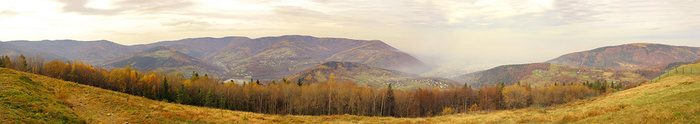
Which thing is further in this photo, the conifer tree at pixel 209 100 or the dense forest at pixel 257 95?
the dense forest at pixel 257 95

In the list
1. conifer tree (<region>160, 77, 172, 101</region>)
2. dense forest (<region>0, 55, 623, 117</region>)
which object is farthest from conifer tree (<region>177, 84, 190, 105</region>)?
conifer tree (<region>160, 77, 172, 101</region>)

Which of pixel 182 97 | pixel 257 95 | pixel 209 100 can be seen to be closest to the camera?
pixel 182 97

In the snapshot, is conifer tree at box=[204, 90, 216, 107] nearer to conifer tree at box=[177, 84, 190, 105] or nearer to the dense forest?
the dense forest

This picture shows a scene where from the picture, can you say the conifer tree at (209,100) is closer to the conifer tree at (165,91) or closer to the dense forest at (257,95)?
the dense forest at (257,95)

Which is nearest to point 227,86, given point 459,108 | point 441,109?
point 441,109

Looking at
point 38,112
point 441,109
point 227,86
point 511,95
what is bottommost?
point 441,109

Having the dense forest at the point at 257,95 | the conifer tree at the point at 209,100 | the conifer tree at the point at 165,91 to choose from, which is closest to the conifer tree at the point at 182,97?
the dense forest at the point at 257,95

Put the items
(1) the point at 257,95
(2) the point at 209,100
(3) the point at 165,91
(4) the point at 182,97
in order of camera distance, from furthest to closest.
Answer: (1) the point at 257,95 → (3) the point at 165,91 → (2) the point at 209,100 → (4) the point at 182,97

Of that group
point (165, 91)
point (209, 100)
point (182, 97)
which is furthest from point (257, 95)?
point (165, 91)

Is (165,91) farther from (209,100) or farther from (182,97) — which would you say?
(209,100)

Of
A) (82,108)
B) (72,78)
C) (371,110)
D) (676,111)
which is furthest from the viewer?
(371,110)

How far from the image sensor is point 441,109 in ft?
307

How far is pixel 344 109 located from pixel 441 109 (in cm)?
3927

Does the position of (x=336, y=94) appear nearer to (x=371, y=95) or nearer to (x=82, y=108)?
(x=371, y=95)
